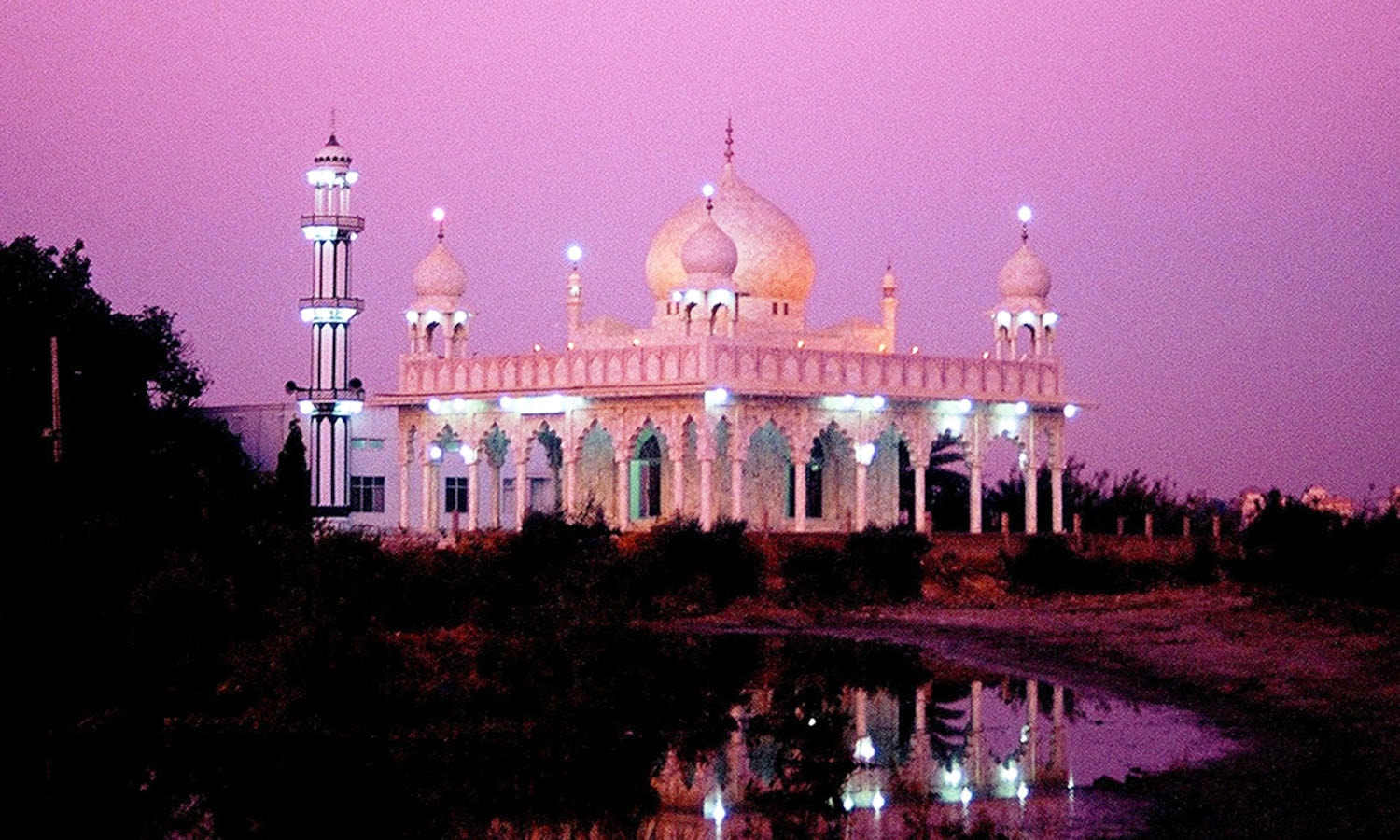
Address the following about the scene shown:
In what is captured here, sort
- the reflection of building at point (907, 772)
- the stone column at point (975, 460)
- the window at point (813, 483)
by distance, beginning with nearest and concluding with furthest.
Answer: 1. the reflection of building at point (907, 772)
2. the stone column at point (975, 460)
3. the window at point (813, 483)

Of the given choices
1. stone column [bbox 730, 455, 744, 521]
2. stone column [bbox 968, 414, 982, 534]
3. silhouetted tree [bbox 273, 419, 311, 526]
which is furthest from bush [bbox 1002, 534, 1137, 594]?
silhouetted tree [bbox 273, 419, 311, 526]

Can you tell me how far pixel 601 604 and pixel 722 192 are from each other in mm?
14884

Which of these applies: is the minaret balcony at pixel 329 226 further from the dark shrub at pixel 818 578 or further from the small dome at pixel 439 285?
the dark shrub at pixel 818 578

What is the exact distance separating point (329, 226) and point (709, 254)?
899 cm

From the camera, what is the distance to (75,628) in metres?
21.5

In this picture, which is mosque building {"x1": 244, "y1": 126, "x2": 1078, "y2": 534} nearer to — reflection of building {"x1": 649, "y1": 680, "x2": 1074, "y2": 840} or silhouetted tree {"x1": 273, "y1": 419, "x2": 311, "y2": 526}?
silhouetted tree {"x1": 273, "y1": 419, "x2": 311, "y2": 526}

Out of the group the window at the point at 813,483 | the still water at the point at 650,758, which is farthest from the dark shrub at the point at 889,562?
the still water at the point at 650,758

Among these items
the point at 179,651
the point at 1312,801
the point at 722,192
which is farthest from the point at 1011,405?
the point at 1312,801

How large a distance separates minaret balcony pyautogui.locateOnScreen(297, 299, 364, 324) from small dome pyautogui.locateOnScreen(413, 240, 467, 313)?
5.34 feet

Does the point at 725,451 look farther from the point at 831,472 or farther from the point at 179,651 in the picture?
the point at 179,651

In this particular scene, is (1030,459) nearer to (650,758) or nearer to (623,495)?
(623,495)

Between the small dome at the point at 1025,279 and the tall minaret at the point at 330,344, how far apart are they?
11.1 m

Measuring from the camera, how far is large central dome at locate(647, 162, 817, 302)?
38.4m

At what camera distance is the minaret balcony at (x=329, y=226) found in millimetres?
41844
